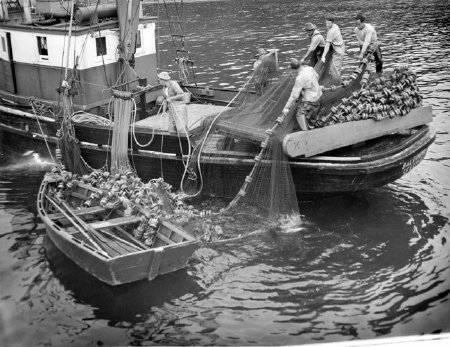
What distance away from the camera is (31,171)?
48.3 ft

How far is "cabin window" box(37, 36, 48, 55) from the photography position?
1405cm

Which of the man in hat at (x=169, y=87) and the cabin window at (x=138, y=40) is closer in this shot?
the man in hat at (x=169, y=87)

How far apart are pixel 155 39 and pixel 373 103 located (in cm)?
682

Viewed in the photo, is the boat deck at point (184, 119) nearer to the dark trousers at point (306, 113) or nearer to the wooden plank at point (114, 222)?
the dark trousers at point (306, 113)

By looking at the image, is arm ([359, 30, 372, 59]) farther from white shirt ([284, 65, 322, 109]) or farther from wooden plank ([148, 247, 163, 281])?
wooden plank ([148, 247, 163, 281])

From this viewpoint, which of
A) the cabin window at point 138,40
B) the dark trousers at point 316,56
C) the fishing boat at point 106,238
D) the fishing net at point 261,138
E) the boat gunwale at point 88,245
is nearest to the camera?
the boat gunwale at point 88,245

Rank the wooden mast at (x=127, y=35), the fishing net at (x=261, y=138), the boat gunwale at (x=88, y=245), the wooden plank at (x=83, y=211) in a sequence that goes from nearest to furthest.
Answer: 1. the boat gunwale at (x=88, y=245)
2. the wooden plank at (x=83, y=211)
3. the fishing net at (x=261, y=138)
4. the wooden mast at (x=127, y=35)

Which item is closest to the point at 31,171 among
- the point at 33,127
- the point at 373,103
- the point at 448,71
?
the point at 33,127

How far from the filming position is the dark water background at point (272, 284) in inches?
322

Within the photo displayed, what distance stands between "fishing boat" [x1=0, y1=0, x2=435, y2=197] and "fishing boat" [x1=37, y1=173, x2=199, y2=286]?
1.89m

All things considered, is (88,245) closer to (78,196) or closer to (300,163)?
(78,196)

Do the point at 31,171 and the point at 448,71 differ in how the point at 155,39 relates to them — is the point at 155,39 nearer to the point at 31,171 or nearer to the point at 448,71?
the point at 31,171

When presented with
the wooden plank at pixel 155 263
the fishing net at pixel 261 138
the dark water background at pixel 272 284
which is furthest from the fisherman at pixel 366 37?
the wooden plank at pixel 155 263

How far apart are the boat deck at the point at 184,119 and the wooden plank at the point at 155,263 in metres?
3.78
